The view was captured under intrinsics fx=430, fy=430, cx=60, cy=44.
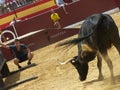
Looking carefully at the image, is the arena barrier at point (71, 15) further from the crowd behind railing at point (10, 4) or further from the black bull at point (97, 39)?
the black bull at point (97, 39)

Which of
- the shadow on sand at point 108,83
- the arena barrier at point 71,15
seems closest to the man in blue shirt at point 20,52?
the shadow on sand at point 108,83

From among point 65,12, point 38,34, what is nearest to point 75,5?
point 65,12

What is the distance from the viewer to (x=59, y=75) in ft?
31.2

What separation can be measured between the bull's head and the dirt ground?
0.20m

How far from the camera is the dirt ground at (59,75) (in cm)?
763

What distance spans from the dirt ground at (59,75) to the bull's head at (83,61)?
0.67 feet

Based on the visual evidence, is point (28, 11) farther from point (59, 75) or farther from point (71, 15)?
point (59, 75)

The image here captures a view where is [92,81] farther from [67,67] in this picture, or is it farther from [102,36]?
[67,67]

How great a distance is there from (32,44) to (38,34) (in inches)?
17.3

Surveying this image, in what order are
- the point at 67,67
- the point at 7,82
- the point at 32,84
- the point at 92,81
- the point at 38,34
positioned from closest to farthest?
the point at 92,81 < the point at 32,84 < the point at 67,67 < the point at 7,82 < the point at 38,34

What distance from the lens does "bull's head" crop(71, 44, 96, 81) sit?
292 inches

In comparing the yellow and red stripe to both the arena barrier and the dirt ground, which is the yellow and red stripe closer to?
the arena barrier

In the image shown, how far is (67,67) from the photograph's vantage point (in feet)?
33.2

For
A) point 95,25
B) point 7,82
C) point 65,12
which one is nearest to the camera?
point 95,25
